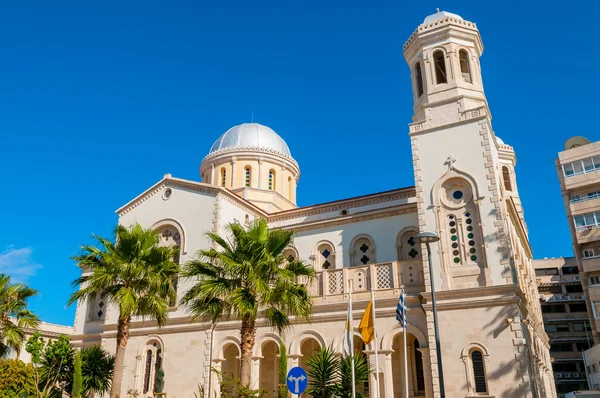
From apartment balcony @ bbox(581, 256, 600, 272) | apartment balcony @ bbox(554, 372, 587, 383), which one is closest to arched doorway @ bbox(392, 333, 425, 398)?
apartment balcony @ bbox(581, 256, 600, 272)

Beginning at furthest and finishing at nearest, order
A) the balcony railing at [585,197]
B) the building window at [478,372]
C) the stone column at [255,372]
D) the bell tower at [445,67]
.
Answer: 1. the balcony railing at [585,197]
2. the bell tower at [445,67]
3. the stone column at [255,372]
4. the building window at [478,372]

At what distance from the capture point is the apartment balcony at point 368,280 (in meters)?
22.8

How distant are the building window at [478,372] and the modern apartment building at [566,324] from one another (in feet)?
126

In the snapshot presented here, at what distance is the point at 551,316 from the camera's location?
57.5 m

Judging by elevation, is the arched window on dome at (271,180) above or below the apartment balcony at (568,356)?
above

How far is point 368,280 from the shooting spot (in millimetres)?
23812

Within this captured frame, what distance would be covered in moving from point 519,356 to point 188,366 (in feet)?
48.8

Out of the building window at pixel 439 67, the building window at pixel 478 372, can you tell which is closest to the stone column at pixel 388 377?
the building window at pixel 478 372

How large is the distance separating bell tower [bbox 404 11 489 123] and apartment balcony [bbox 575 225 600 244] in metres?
22.1

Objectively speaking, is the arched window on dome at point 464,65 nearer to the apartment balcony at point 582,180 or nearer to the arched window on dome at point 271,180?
the arched window on dome at point 271,180

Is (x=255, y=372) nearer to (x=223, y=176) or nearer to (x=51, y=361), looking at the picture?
(x=51, y=361)

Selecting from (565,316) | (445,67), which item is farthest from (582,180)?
(445,67)

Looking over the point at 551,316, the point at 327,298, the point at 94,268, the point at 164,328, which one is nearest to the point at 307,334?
the point at 327,298

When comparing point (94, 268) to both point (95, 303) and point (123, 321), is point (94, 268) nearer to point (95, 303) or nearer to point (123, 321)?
point (123, 321)
